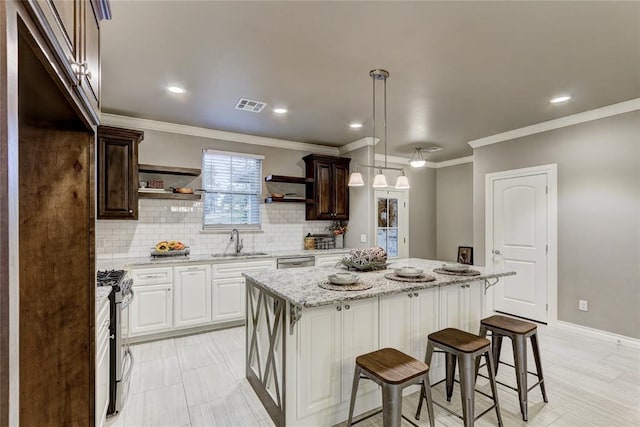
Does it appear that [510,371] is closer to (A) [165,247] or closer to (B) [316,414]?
(B) [316,414]

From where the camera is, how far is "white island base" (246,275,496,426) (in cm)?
202

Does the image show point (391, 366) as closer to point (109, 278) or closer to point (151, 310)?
point (109, 278)

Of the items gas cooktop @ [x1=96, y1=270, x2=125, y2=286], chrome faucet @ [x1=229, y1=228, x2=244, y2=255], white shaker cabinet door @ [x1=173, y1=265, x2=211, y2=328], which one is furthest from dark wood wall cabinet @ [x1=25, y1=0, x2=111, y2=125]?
chrome faucet @ [x1=229, y1=228, x2=244, y2=255]

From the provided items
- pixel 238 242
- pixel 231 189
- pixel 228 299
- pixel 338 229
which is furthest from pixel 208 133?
pixel 338 229

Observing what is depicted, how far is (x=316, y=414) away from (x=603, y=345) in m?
3.55

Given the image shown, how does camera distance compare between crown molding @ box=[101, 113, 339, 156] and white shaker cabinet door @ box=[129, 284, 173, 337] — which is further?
crown molding @ box=[101, 113, 339, 156]

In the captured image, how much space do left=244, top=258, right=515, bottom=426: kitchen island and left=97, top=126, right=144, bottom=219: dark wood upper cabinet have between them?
223cm

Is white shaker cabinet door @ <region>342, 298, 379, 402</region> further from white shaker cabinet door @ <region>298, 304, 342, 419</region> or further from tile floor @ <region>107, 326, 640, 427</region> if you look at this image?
tile floor @ <region>107, 326, 640, 427</region>

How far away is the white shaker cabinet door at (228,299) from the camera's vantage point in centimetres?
400

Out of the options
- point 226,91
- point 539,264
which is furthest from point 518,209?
point 226,91

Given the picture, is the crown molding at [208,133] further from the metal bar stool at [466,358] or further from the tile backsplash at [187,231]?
the metal bar stool at [466,358]

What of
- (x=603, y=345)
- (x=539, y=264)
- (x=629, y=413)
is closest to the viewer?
(x=629, y=413)

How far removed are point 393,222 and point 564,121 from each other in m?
3.06

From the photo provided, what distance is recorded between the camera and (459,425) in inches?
86.0
